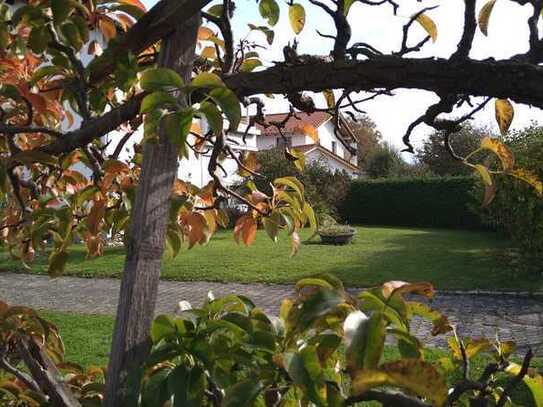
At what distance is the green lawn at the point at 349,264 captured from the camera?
9180 millimetres

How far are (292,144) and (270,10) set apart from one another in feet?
38.4

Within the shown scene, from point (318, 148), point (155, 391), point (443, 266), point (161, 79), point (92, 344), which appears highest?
point (318, 148)

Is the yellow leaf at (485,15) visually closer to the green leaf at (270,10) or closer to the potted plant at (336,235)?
the green leaf at (270,10)

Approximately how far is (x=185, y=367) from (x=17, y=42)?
1.10 m

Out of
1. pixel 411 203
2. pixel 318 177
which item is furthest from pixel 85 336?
pixel 411 203

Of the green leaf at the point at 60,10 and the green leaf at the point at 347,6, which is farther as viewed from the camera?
the green leaf at the point at 60,10

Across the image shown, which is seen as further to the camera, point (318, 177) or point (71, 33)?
point (318, 177)

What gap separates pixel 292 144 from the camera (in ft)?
43.0

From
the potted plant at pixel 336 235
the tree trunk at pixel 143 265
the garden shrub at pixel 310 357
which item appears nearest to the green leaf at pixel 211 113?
the tree trunk at pixel 143 265

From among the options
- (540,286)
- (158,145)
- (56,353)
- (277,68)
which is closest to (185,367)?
(158,145)

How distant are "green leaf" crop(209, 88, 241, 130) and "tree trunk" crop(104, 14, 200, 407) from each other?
17 cm

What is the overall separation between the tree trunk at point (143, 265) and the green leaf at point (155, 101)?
5.2 inches

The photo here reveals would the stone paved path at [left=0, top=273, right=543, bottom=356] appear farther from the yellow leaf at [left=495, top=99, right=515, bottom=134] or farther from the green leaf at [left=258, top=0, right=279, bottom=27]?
the yellow leaf at [left=495, top=99, right=515, bottom=134]

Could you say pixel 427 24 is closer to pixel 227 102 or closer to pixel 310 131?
pixel 227 102
